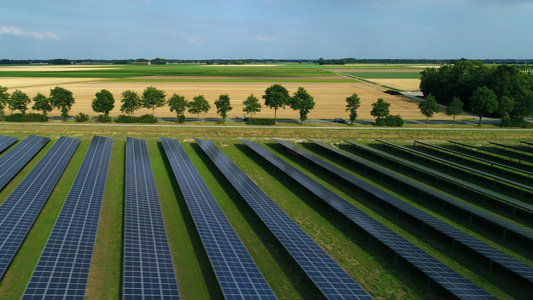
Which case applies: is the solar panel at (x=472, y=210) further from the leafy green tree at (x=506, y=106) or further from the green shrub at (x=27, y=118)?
the green shrub at (x=27, y=118)

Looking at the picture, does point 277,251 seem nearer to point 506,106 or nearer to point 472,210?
point 472,210

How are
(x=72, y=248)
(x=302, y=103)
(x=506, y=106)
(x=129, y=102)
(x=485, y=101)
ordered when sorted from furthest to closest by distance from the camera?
1. (x=485, y=101)
2. (x=302, y=103)
3. (x=506, y=106)
4. (x=129, y=102)
5. (x=72, y=248)

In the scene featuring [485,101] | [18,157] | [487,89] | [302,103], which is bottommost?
[18,157]

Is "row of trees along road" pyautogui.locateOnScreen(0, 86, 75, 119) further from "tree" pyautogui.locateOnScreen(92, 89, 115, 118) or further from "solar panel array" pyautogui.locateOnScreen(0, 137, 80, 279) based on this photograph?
"solar panel array" pyautogui.locateOnScreen(0, 137, 80, 279)

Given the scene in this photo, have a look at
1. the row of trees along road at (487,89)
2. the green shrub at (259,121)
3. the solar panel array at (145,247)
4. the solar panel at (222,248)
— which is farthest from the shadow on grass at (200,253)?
the row of trees along road at (487,89)

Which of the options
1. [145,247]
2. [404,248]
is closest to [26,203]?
[145,247]

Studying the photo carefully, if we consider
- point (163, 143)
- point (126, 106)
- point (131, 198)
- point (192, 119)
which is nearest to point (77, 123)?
point (126, 106)

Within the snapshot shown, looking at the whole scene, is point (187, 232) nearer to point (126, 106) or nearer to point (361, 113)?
point (126, 106)
